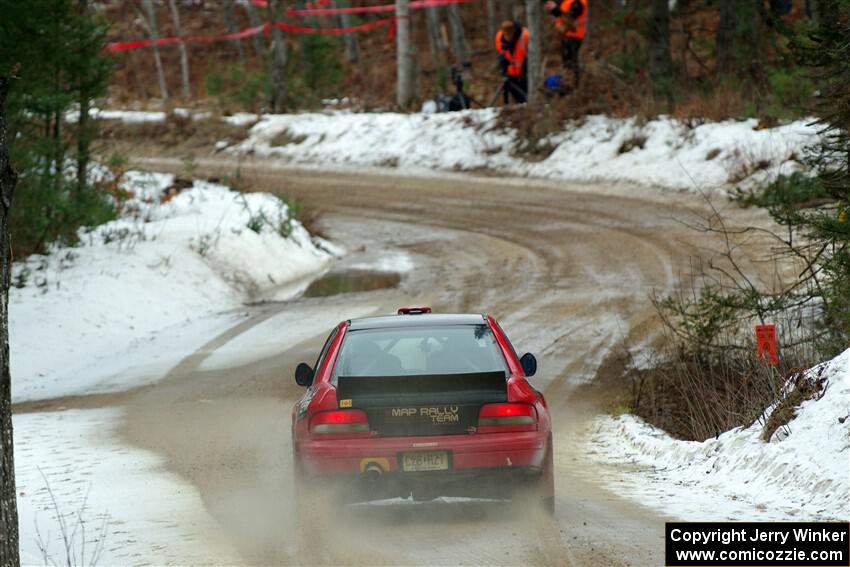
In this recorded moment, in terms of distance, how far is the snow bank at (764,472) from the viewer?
8.13m

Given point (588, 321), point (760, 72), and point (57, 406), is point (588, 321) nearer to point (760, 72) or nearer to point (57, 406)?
point (57, 406)

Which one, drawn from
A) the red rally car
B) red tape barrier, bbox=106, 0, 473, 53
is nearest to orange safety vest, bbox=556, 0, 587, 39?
red tape barrier, bbox=106, 0, 473, 53

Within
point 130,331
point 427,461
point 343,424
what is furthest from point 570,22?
point 427,461

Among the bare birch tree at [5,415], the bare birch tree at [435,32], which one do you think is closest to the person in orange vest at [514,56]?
the bare birch tree at [435,32]

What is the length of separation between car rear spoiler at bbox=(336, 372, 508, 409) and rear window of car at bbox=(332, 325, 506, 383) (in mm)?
198

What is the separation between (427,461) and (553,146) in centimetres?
2244

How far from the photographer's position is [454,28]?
46.9 meters

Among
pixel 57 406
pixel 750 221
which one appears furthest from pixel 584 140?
pixel 57 406

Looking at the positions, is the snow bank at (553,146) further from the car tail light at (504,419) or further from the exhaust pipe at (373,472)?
the exhaust pipe at (373,472)

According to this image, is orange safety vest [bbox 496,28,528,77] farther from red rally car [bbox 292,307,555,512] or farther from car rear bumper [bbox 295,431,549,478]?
car rear bumper [bbox 295,431,549,478]

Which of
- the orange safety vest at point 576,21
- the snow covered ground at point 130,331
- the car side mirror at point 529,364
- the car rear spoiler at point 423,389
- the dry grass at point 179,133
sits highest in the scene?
the orange safety vest at point 576,21

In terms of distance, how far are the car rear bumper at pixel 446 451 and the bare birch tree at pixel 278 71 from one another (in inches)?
1293

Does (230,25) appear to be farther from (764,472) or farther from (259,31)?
(764,472)

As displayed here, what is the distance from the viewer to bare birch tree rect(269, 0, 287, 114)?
39.5 meters
